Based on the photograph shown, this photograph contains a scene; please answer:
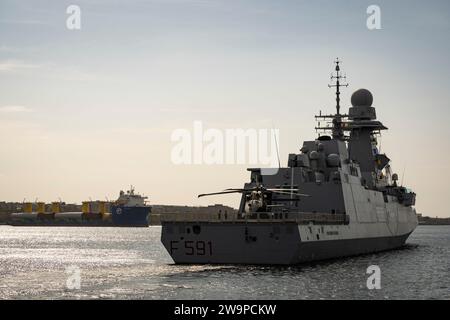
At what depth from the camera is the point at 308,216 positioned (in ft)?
129

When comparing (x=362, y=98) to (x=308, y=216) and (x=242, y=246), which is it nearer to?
(x=308, y=216)

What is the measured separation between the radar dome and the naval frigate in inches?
3.6

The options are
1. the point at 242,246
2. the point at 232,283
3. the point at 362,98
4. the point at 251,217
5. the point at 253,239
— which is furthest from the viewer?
the point at 362,98

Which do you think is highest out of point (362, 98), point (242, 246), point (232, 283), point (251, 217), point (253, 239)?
A: point (362, 98)

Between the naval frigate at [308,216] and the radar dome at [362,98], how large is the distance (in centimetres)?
9

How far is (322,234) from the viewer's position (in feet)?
130

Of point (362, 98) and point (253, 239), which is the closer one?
point (253, 239)

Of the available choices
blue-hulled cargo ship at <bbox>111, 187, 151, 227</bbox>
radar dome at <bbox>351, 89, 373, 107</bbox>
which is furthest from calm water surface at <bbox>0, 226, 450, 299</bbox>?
blue-hulled cargo ship at <bbox>111, 187, 151, 227</bbox>

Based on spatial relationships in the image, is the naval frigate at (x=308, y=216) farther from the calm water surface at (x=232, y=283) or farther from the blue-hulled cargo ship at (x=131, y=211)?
the blue-hulled cargo ship at (x=131, y=211)

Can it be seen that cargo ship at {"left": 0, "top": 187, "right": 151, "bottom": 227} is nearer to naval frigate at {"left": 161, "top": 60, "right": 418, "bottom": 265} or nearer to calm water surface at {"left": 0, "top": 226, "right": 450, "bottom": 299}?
naval frigate at {"left": 161, "top": 60, "right": 418, "bottom": 265}

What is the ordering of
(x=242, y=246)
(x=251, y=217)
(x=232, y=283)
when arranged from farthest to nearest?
(x=251, y=217) → (x=242, y=246) → (x=232, y=283)

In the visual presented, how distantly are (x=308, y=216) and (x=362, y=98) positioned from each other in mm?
25237

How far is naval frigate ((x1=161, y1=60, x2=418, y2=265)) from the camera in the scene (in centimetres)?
3653

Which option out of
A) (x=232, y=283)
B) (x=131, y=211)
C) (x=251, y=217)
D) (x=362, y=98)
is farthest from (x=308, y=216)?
(x=131, y=211)
